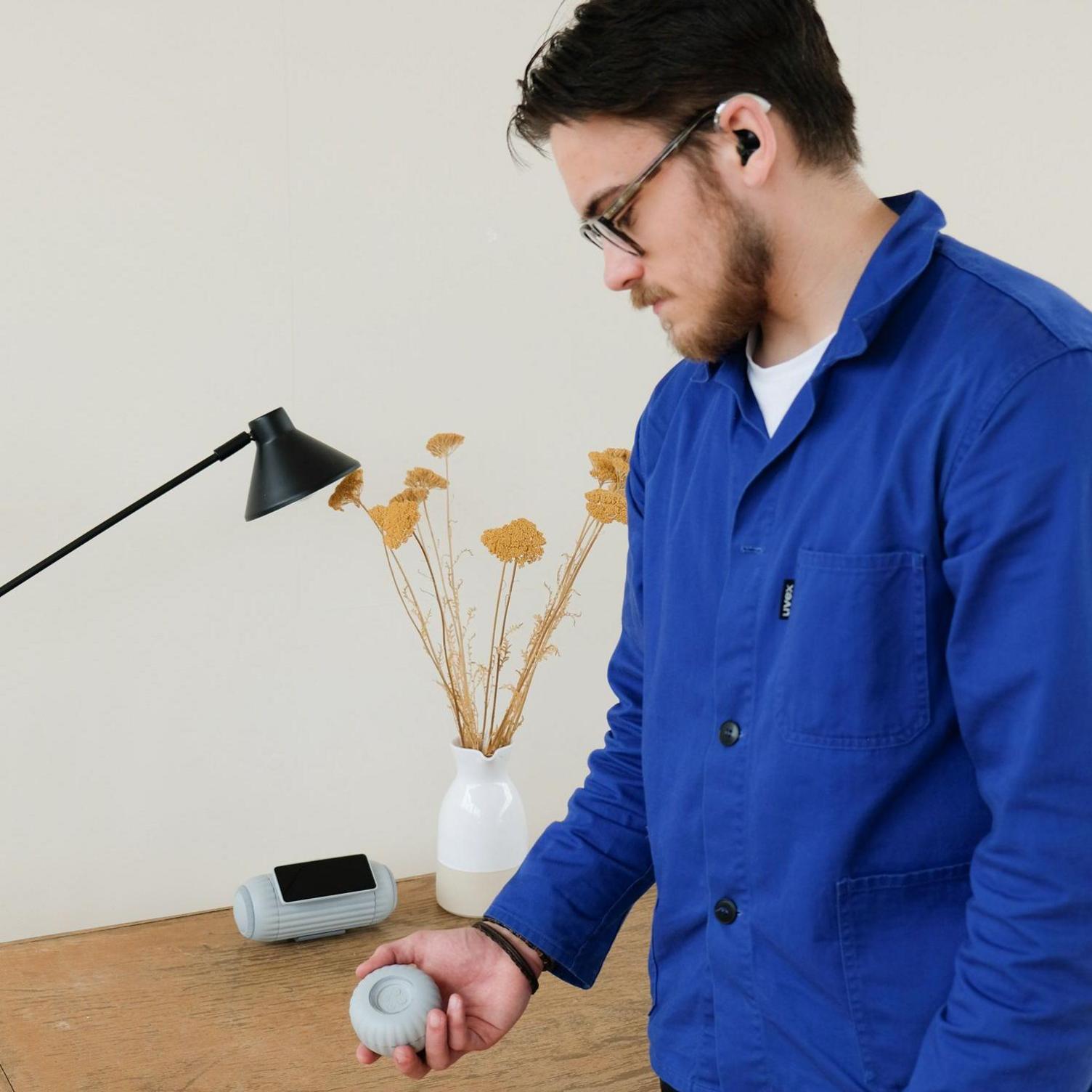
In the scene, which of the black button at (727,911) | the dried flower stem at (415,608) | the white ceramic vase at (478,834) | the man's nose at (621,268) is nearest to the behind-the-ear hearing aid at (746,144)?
the man's nose at (621,268)

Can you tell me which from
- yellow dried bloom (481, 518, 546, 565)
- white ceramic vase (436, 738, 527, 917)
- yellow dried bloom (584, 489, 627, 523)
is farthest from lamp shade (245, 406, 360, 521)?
white ceramic vase (436, 738, 527, 917)

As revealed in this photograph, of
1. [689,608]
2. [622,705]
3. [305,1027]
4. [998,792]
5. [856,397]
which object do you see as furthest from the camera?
[305,1027]

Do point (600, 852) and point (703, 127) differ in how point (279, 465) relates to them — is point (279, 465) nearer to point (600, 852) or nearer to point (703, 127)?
point (600, 852)

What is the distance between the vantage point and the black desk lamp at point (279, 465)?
1562 mm

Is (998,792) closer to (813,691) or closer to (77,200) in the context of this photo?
(813,691)

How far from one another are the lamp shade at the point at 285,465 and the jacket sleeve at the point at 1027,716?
0.92 metres

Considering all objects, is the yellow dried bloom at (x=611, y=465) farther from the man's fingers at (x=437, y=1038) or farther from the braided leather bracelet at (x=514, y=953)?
the man's fingers at (x=437, y=1038)

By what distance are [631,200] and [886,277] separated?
0.66ft

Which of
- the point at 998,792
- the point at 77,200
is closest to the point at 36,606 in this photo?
the point at 77,200

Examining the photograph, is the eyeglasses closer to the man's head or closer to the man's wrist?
the man's head

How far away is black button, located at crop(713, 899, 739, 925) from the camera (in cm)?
97

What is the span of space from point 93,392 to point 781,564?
3.65 feet

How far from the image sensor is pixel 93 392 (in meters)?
1.71

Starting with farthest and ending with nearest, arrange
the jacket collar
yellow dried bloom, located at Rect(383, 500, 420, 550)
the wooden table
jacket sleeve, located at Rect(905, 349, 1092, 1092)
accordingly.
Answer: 1. yellow dried bloom, located at Rect(383, 500, 420, 550)
2. the wooden table
3. the jacket collar
4. jacket sleeve, located at Rect(905, 349, 1092, 1092)
